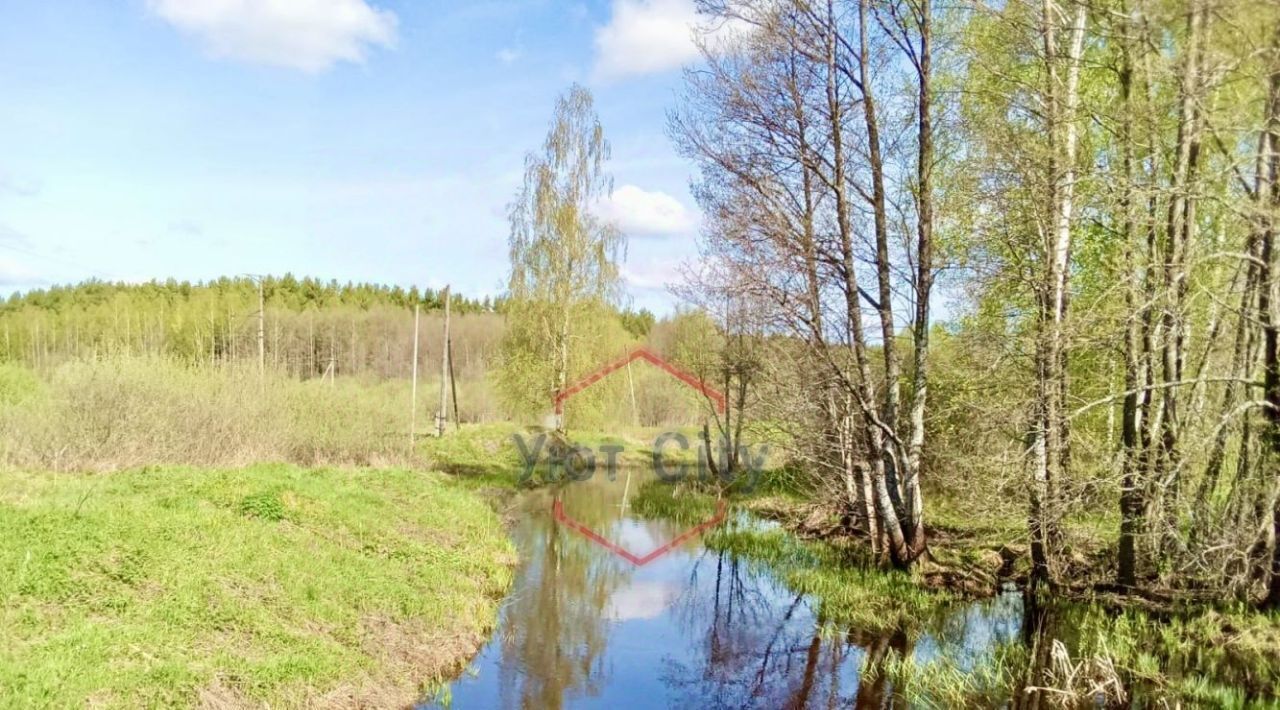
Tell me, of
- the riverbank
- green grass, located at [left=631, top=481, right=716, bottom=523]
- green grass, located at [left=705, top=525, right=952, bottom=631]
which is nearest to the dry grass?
green grass, located at [left=631, top=481, right=716, bottom=523]

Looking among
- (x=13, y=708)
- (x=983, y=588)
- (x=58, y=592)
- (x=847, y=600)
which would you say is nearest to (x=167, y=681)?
(x=13, y=708)

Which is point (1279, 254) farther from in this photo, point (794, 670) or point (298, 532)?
point (298, 532)

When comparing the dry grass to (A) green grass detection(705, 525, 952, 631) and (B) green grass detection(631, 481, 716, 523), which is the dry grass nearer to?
(B) green grass detection(631, 481, 716, 523)

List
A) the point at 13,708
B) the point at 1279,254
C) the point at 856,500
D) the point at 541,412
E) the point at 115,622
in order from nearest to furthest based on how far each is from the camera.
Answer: the point at 13,708 → the point at 115,622 → the point at 1279,254 → the point at 856,500 → the point at 541,412

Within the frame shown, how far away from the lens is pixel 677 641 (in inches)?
376

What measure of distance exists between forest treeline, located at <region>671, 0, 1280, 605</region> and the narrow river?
1884 mm

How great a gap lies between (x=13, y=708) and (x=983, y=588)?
33.2ft

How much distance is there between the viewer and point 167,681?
17.9 ft

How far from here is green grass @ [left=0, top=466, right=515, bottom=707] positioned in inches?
217

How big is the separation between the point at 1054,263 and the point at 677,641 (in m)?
6.33

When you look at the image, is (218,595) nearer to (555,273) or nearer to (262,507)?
(262,507)

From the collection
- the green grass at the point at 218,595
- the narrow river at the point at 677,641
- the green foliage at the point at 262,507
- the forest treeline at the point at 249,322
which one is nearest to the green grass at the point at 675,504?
the narrow river at the point at 677,641

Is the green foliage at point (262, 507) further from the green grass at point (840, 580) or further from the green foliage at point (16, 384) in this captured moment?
the green foliage at point (16, 384)

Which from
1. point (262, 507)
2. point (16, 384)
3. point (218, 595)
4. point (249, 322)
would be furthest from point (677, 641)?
point (249, 322)
